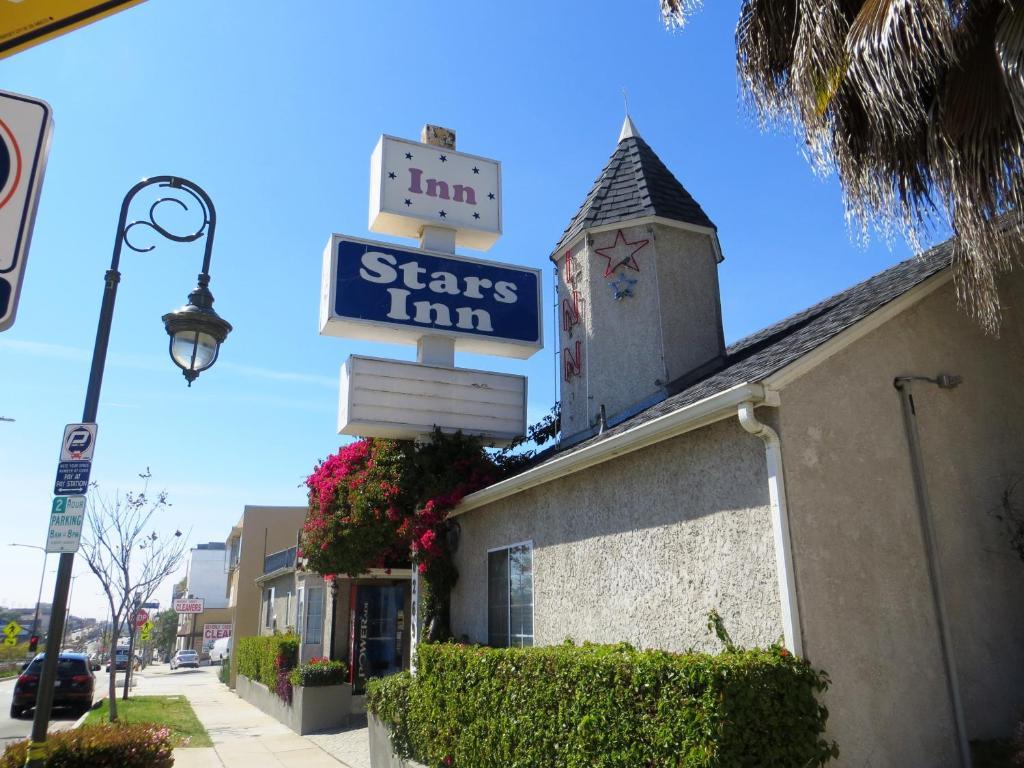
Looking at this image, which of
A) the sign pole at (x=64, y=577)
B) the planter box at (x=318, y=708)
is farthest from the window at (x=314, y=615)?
the sign pole at (x=64, y=577)

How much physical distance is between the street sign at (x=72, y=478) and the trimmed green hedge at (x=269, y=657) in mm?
12337

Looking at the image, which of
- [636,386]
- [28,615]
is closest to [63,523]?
[636,386]

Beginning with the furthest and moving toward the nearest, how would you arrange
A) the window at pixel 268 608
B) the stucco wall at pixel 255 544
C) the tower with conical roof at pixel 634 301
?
the stucco wall at pixel 255 544 → the window at pixel 268 608 → the tower with conical roof at pixel 634 301

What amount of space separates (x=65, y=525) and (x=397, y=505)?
584 centimetres

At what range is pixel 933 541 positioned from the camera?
6.56 meters

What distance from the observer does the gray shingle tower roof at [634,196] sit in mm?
12422

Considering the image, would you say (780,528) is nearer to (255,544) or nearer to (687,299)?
(687,299)

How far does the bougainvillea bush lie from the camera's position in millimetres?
11758

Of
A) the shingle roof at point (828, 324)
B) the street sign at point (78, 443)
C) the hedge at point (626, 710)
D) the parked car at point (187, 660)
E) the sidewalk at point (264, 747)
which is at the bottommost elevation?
the parked car at point (187, 660)

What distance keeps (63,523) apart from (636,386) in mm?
7658

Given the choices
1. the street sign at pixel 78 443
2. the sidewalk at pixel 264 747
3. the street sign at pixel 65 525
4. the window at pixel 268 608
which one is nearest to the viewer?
the street sign at pixel 65 525

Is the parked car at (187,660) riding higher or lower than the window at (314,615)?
lower

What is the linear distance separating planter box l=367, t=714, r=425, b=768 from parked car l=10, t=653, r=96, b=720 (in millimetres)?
12151

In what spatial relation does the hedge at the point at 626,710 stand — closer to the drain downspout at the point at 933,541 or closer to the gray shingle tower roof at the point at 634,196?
the drain downspout at the point at 933,541
